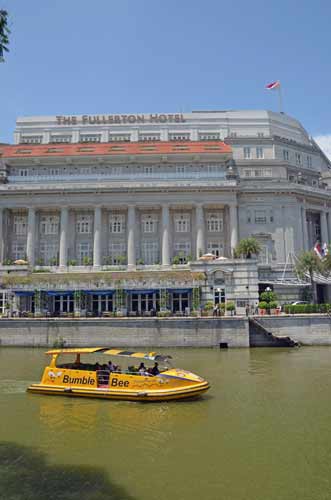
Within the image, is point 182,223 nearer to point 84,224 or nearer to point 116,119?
point 84,224

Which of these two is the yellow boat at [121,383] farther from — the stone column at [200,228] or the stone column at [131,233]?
the stone column at [200,228]

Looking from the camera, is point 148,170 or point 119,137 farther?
point 119,137

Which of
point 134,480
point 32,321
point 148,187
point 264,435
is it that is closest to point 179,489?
A: point 134,480

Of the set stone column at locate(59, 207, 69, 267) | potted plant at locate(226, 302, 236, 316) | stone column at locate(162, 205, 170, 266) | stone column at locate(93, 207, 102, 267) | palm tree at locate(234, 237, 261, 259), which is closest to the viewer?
potted plant at locate(226, 302, 236, 316)

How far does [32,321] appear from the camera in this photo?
45688 mm

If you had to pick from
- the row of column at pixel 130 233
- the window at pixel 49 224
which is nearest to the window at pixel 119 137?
the row of column at pixel 130 233

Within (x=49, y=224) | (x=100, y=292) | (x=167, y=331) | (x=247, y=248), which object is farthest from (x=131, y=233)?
(x=167, y=331)

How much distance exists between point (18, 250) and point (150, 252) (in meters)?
22.4

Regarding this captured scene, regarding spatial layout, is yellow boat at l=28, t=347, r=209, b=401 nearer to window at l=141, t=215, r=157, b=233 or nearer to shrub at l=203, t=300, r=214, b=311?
shrub at l=203, t=300, r=214, b=311

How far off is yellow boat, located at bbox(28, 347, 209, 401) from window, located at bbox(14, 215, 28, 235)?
50.8 meters

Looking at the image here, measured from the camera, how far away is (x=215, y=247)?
7100 cm

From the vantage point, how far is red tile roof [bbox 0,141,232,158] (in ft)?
245

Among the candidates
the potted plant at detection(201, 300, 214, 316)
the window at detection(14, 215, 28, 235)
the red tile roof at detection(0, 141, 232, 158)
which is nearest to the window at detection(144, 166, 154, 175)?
the red tile roof at detection(0, 141, 232, 158)

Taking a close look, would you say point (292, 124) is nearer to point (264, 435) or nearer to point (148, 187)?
point (148, 187)
